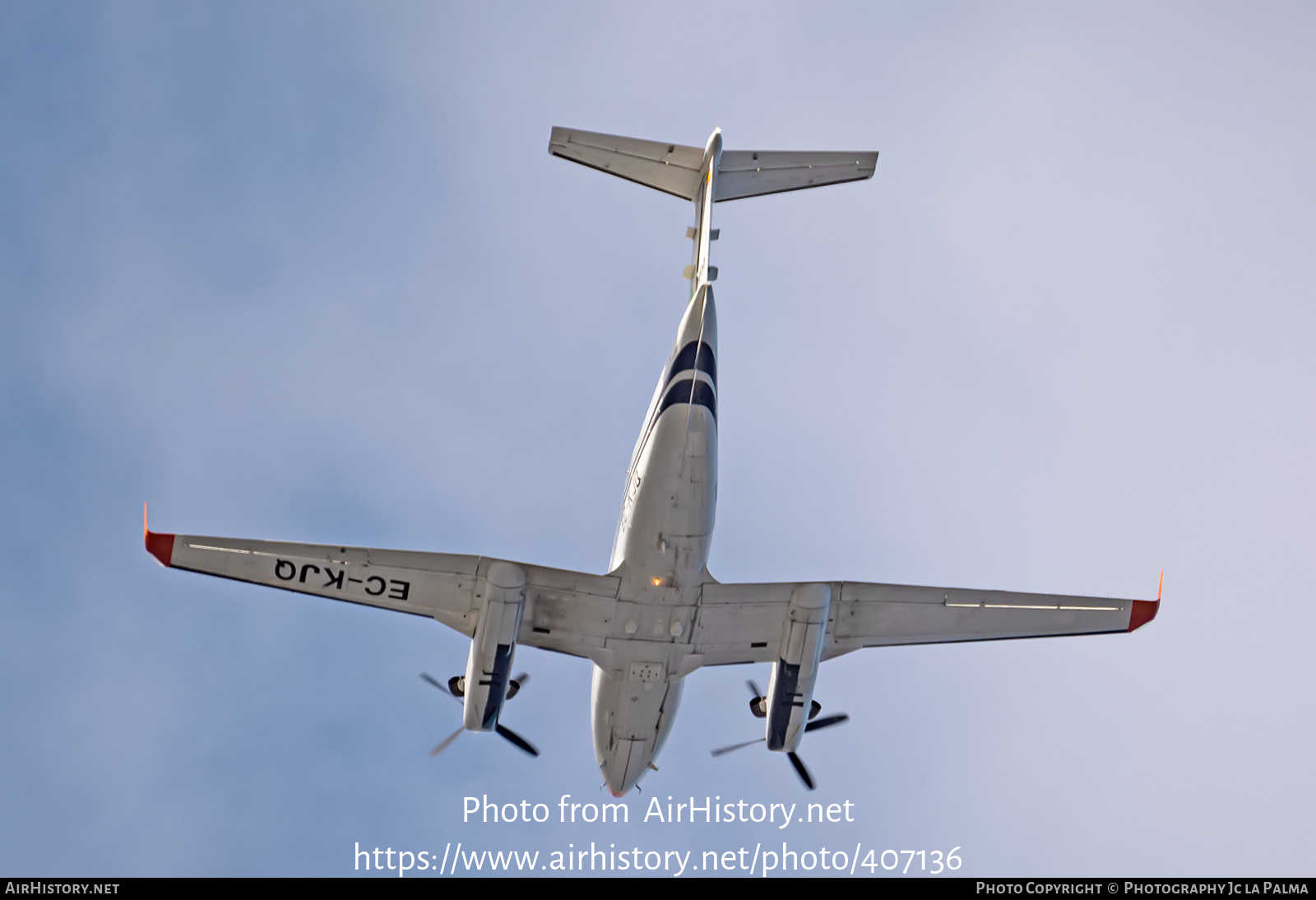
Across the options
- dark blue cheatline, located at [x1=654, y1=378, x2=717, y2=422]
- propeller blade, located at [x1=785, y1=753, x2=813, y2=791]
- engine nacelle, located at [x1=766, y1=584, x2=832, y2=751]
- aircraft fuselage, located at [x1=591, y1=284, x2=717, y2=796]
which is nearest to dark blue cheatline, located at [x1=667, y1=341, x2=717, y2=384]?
aircraft fuselage, located at [x1=591, y1=284, x2=717, y2=796]

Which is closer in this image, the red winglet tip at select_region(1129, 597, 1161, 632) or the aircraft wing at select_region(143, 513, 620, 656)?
the aircraft wing at select_region(143, 513, 620, 656)

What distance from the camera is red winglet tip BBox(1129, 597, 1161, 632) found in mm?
26723

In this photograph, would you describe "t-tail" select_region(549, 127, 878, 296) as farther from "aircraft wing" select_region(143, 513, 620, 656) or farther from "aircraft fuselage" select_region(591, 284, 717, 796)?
"aircraft wing" select_region(143, 513, 620, 656)

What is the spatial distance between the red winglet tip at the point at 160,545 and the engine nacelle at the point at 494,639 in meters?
6.05

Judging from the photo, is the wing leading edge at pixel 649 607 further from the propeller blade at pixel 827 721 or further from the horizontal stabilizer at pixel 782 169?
the horizontal stabilizer at pixel 782 169

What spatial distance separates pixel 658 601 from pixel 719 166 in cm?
929

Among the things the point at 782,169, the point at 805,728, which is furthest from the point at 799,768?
the point at 782,169

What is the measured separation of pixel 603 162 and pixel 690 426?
25.7ft

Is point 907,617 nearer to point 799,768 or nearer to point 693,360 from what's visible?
point 799,768

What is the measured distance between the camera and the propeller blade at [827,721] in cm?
2706

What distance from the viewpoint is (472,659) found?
2519 cm

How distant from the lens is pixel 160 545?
24.2m

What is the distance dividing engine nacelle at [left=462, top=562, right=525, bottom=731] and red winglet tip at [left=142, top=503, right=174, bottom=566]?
6.05m
